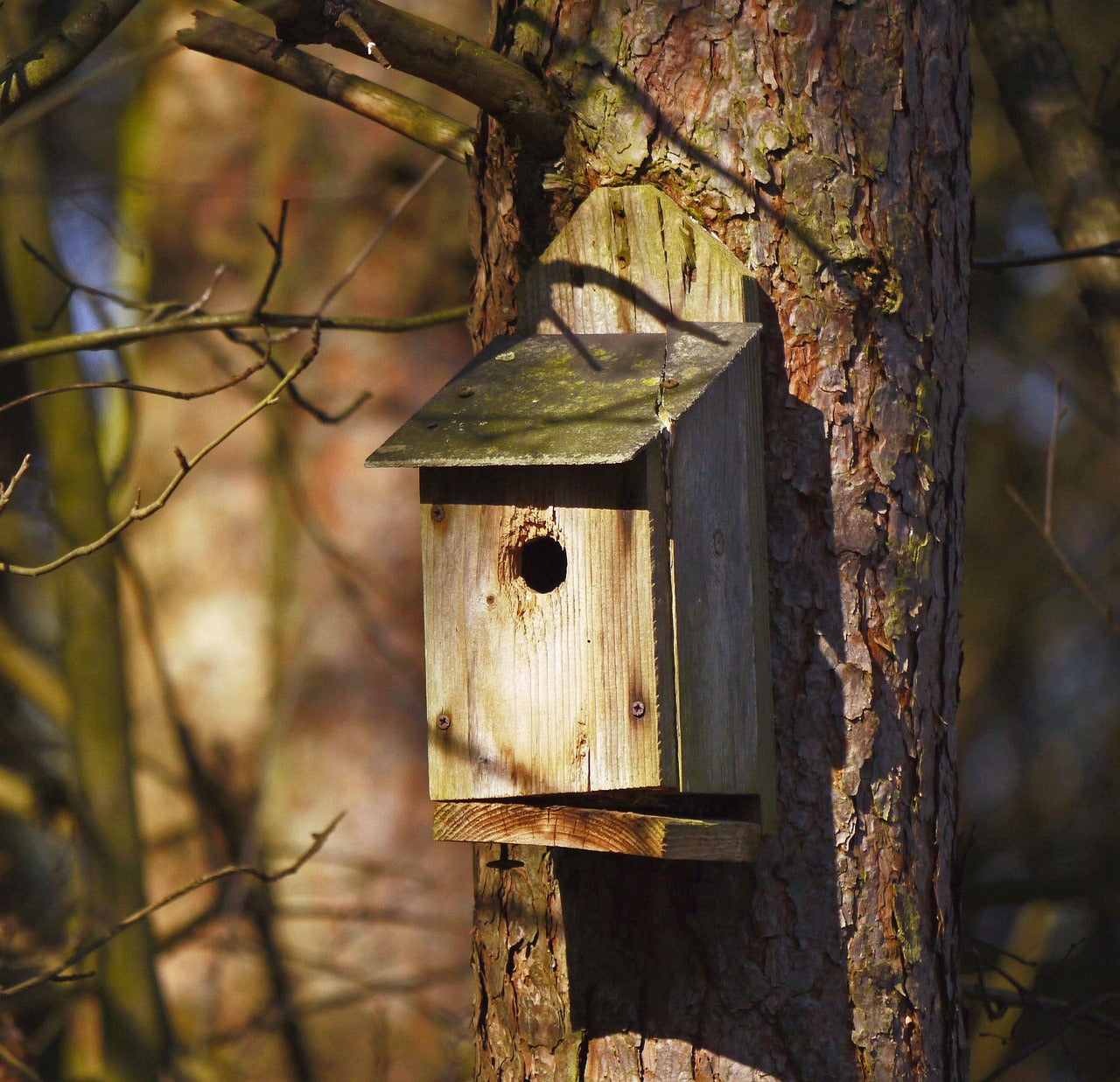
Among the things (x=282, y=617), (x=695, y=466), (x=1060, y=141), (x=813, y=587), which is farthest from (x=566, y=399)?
(x=282, y=617)

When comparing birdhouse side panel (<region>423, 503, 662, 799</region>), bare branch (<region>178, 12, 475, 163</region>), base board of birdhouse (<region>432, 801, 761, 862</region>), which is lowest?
base board of birdhouse (<region>432, 801, 761, 862</region>)

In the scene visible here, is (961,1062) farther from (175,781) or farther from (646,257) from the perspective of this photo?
(175,781)

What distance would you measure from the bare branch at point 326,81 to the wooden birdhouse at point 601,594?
54cm

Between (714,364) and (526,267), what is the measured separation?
0.45 m

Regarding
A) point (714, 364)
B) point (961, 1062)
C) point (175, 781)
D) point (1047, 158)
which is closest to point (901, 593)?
point (714, 364)

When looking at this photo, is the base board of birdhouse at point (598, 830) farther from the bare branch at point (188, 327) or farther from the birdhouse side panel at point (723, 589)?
the bare branch at point (188, 327)

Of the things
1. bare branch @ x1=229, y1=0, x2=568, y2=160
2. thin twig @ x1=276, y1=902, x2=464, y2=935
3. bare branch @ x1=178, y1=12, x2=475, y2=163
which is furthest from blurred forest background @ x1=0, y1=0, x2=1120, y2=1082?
bare branch @ x1=229, y1=0, x2=568, y2=160

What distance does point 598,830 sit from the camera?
1626mm

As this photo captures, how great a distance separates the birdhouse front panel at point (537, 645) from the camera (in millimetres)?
1648

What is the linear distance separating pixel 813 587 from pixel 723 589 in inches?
7.4

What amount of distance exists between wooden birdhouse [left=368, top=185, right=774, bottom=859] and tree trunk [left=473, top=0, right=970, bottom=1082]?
106mm

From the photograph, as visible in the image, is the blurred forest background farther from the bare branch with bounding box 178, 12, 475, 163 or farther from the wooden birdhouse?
the wooden birdhouse

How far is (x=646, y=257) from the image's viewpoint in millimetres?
1890

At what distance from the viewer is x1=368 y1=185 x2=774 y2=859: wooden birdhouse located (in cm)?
165
